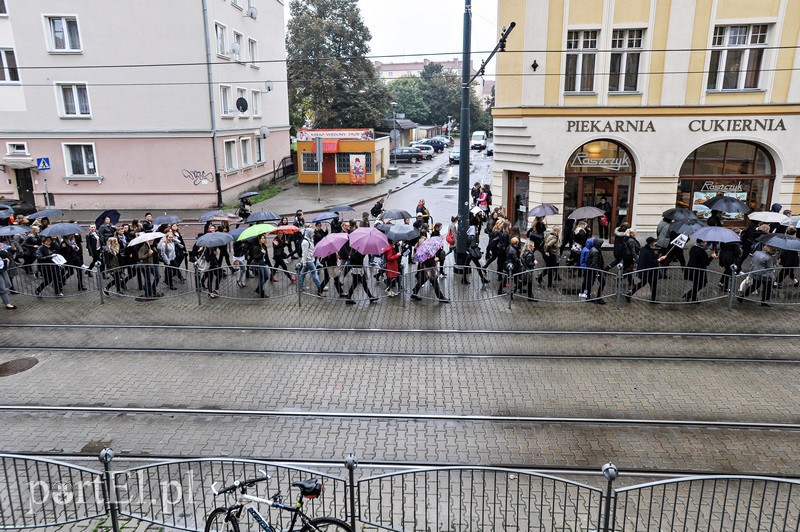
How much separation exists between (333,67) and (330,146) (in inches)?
635

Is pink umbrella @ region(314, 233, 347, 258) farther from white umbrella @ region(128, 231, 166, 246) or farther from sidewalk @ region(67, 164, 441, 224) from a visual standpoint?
sidewalk @ region(67, 164, 441, 224)

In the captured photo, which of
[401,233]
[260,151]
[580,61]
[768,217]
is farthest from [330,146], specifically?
[768,217]

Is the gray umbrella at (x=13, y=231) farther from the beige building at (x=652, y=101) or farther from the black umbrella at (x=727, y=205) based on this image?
the black umbrella at (x=727, y=205)

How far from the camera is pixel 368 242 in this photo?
1223cm

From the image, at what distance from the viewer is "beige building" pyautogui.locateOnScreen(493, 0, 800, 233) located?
17438mm

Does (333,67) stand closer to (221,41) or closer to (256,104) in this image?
(256,104)

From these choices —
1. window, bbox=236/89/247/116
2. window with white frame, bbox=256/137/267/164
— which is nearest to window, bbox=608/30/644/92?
window, bbox=236/89/247/116

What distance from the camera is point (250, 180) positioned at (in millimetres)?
32188

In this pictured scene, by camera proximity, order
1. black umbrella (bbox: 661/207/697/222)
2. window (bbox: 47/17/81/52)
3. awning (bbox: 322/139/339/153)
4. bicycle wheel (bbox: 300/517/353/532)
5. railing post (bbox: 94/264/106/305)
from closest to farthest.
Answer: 1. bicycle wheel (bbox: 300/517/353/532)
2. railing post (bbox: 94/264/106/305)
3. black umbrella (bbox: 661/207/697/222)
4. window (bbox: 47/17/81/52)
5. awning (bbox: 322/139/339/153)

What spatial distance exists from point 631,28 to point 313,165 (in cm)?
2109

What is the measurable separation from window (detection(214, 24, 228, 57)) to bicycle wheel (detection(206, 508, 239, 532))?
2639cm

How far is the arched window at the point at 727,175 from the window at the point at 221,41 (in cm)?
2182

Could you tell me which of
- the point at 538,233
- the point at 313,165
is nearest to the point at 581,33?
the point at 538,233

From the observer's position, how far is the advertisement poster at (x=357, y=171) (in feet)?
112
